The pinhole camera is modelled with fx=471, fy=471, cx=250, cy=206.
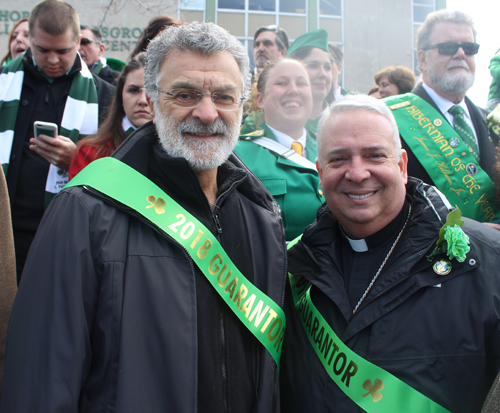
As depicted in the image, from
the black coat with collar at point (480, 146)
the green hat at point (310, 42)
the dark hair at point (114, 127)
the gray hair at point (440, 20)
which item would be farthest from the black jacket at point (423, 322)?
the green hat at point (310, 42)

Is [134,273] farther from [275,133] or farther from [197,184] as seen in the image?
[275,133]

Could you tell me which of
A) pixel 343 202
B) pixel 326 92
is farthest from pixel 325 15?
pixel 343 202

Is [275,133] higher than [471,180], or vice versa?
[275,133]

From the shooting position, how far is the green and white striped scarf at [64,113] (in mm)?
3227

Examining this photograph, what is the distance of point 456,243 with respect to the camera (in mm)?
1837

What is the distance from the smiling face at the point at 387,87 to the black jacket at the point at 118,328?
152 inches

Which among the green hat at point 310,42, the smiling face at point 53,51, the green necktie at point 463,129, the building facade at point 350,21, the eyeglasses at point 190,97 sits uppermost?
the building facade at point 350,21

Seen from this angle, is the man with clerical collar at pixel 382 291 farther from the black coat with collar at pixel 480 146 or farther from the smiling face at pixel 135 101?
the smiling face at pixel 135 101

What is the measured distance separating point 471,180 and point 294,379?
74.5 inches

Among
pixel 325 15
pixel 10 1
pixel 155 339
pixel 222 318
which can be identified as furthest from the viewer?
pixel 325 15

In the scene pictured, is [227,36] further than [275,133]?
No

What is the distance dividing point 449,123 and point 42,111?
117 inches

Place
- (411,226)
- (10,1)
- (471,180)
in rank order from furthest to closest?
(10,1)
(471,180)
(411,226)

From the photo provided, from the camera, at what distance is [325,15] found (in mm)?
17562
